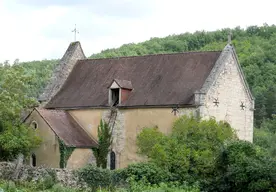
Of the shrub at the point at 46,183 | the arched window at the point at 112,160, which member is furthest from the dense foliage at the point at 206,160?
the arched window at the point at 112,160

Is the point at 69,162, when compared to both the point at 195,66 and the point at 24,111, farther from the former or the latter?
the point at 195,66

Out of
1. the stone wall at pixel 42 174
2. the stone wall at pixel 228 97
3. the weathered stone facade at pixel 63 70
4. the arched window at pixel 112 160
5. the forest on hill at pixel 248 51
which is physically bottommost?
the stone wall at pixel 42 174

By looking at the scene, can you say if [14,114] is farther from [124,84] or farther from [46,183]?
[46,183]

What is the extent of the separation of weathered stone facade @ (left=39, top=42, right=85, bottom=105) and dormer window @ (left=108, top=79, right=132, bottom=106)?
5795 mm

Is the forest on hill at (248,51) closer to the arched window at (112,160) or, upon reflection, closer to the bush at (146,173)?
the arched window at (112,160)

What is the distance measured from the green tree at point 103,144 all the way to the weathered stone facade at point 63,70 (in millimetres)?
5958

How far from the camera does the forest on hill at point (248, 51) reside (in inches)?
3708

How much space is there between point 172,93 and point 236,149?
9672 millimetres

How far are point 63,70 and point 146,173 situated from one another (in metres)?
18.6

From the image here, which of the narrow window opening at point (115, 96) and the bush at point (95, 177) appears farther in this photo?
the narrow window opening at point (115, 96)

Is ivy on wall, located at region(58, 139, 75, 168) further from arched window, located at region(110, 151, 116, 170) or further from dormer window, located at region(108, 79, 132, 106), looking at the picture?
dormer window, located at region(108, 79, 132, 106)

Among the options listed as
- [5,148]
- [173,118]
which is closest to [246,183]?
[173,118]

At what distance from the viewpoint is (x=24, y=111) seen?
50312mm

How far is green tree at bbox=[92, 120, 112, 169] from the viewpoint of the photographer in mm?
49938
